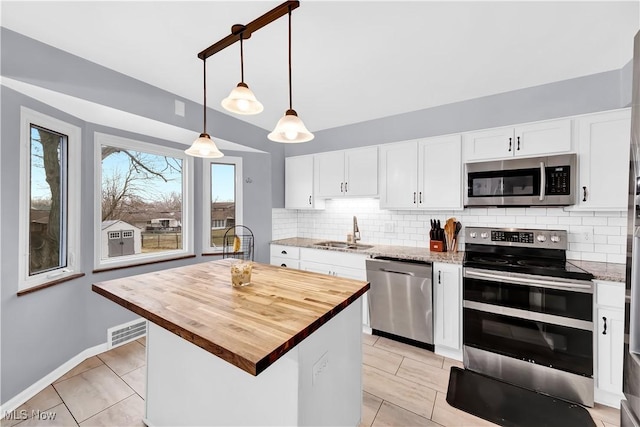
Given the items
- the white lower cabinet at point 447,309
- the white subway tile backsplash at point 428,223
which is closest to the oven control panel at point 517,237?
the white subway tile backsplash at point 428,223

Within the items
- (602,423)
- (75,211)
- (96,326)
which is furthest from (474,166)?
(96,326)

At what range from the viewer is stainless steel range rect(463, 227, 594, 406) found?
199cm

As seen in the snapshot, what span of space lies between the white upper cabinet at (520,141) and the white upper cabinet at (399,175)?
0.55 metres

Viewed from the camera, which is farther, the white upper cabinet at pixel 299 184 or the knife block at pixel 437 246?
the white upper cabinet at pixel 299 184

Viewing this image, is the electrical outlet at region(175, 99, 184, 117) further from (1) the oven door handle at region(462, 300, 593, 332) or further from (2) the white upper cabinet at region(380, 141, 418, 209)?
(1) the oven door handle at region(462, 300, 593, 332)

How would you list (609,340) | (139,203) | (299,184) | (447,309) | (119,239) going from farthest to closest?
(299,184), (139,203), (119,239), (447,309), (609,340)

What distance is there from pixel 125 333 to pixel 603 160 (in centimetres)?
478

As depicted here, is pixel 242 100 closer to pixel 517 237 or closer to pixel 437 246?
pixel 437 246

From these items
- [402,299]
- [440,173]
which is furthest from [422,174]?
[402,299]

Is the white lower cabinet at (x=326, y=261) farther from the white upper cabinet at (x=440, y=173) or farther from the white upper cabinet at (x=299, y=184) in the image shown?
the white upper cabinet at (x=440, y=173)

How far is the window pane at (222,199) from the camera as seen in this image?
365 cm

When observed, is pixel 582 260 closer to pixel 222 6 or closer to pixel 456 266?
pixel 456 266

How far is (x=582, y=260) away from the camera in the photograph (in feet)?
7.95

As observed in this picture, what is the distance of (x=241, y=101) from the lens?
150 centimetres
